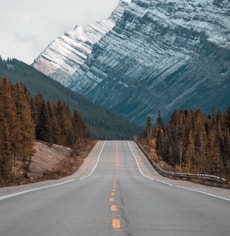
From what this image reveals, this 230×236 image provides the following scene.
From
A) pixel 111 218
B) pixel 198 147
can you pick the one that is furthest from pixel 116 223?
pixel 198 147

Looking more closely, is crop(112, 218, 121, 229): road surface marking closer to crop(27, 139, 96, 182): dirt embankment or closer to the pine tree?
crop(27, 139, 96, 182): dirt embankment

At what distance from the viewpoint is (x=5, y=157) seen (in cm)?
5397

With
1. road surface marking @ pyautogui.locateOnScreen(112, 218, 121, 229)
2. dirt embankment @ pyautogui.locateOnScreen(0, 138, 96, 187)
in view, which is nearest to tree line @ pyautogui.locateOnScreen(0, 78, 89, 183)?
dirt embankment @ pyautogui.locateOnScreen(0, 138, 96, 187)

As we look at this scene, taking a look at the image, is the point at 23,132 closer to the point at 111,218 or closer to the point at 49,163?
the point at 49,163

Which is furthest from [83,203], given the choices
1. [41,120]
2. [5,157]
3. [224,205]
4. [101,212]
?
[41,120]

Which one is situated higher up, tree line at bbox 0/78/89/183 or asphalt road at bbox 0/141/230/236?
tree line at bbox 0/78/89/183

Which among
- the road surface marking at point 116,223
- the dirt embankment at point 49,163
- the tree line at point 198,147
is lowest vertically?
the road surface marking at point 116,223

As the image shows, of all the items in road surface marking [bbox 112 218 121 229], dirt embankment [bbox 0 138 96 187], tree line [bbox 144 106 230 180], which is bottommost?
road surface marking [bbox 112 218 121 229]

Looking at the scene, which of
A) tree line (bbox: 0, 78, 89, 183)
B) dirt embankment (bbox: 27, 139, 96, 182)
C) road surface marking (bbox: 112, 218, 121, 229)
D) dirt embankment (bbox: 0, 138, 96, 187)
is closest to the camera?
road surface marking (bbox: 112, 218, 121, 229)

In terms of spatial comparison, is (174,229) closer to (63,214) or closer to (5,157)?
(63,214)

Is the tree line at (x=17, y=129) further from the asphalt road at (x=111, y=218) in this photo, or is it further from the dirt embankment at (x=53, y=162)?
the asphalt road at (x=111, y=218)

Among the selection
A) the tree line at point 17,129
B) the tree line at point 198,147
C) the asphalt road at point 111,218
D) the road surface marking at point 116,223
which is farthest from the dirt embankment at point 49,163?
the road surface marking at point 116,223

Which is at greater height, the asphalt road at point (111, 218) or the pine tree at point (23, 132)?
the pine tree at point (23, 132)

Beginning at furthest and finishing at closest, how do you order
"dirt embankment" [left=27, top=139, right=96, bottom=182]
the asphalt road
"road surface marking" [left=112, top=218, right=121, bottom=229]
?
"dirt embankment" [left=27, top=139, right=96, bottom=182]
"road surface marking" [left=112, top=218, right=121, bottom=229]
the asphalt road
